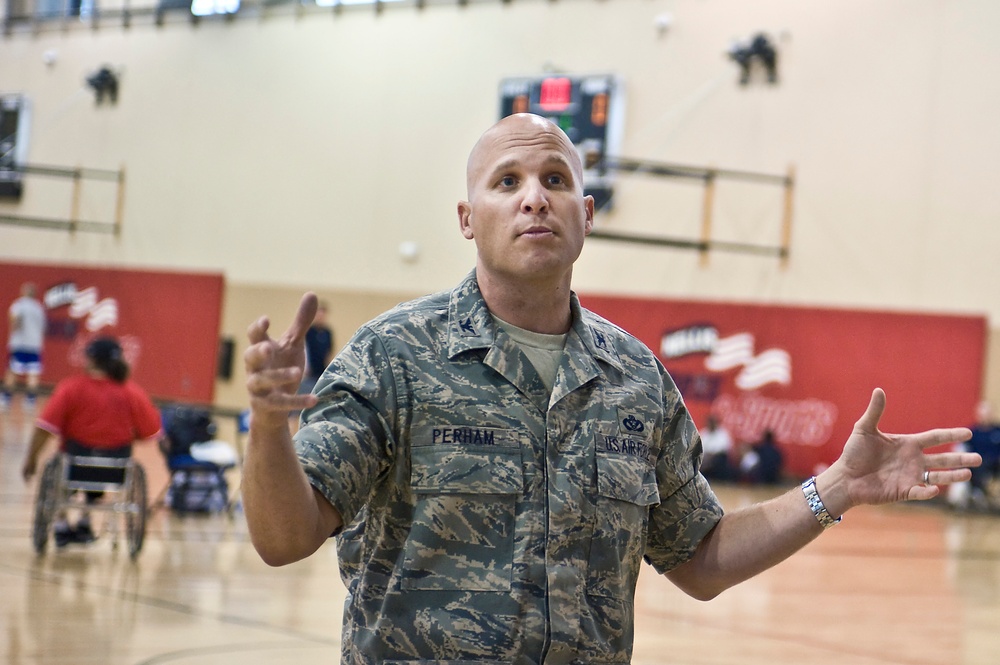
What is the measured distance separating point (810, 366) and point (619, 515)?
1248cm

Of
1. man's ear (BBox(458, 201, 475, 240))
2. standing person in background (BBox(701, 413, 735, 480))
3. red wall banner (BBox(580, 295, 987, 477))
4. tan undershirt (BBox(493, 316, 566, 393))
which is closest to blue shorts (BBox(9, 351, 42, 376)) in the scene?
red wall banner (BBox(580, 295, 987, 477))

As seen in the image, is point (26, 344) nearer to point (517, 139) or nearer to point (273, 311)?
point (273, 311)

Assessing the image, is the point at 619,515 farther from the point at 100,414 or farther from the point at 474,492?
the point at 100,414

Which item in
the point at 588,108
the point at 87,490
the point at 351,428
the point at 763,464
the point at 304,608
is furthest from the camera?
the point at 588,108

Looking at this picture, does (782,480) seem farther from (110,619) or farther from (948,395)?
(110,619)

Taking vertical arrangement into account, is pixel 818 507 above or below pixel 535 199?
below

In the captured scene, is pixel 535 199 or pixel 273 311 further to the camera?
pixel 273 311

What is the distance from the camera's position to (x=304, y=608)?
232 inches

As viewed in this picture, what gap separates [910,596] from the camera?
721 centimetres

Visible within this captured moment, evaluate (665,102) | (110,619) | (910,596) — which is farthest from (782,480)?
(110,619)

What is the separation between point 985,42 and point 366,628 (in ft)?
42.7

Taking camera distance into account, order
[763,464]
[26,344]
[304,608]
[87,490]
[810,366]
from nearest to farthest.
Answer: [304,608]
[87,490]
[763,464]
[810,366]
[26,344]

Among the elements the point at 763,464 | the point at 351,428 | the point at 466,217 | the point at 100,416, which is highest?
the point at 466,217

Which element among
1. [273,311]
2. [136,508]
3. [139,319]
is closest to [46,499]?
[136,508]
